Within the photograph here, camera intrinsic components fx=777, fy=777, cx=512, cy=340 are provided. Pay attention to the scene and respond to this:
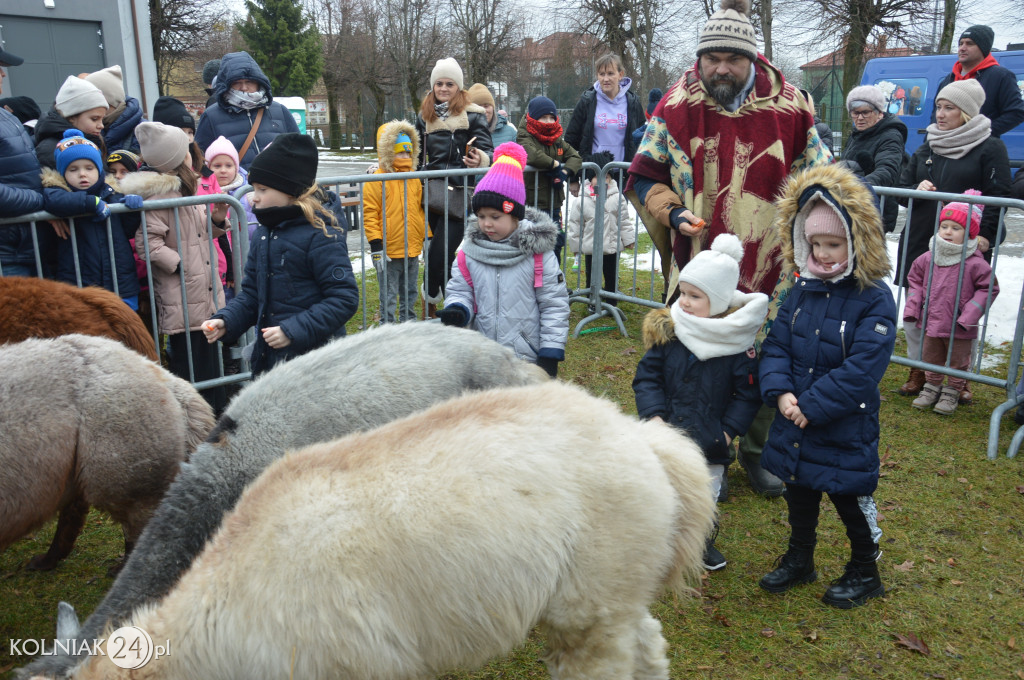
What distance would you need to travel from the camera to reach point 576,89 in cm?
3750

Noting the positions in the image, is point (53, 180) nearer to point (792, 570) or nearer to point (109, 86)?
point (109, 86)

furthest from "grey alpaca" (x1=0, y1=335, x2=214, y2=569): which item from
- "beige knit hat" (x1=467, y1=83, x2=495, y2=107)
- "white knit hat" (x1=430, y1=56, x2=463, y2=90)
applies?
"beige knit hat" (x1=467, y1=83, x2=495, y2=107)

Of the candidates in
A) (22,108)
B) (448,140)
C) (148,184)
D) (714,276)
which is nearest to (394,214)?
(448,140)

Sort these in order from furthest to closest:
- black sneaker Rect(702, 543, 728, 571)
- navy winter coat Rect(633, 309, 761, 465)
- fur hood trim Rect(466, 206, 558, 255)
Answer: fur hood trim Rect(466, 206, 558, 255)
black sneaker Rect(702, 543, 728, 571)
navy winter coat Rect(633, 309, 761, 465)

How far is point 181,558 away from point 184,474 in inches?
12.9

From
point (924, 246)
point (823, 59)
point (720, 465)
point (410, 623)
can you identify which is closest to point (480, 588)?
point (410, 623)

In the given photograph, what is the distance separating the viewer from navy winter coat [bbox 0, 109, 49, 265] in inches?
171

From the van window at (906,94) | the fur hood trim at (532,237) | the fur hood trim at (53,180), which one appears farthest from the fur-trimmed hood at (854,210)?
the van window at (906,94)

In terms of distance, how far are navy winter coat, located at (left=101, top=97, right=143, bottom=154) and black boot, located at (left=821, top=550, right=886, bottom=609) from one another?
5.97 meters

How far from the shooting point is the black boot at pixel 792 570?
3734 mm

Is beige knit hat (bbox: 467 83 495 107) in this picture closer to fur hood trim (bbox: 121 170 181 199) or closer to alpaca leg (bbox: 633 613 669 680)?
fur hood trim (bbox: 121 170 181 199)

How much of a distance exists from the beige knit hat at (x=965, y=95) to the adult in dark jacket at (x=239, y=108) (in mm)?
5355

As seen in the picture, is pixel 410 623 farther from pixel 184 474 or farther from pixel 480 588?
pixel 184 474

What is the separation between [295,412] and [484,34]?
123ft
